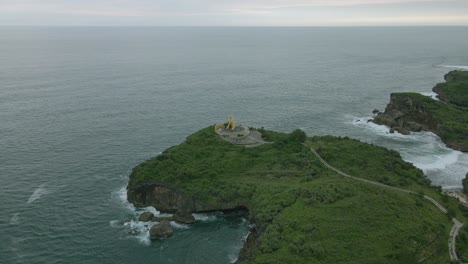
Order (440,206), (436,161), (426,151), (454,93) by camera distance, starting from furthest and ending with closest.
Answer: (454,93)
(426,151)
(436,161)
(440,206)

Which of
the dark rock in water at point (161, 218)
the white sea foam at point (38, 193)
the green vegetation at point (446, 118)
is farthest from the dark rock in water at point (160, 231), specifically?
the green vegetation at point (446, 118)

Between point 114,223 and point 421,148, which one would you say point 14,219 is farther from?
point 421,148

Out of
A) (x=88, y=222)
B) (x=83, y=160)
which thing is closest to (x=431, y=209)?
(x=88, y=222)

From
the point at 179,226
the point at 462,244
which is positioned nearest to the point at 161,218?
the point at 179,226

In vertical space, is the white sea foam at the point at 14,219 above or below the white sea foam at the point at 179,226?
above

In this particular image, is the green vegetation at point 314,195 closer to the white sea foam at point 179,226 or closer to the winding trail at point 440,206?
the winding trail at point 440,206

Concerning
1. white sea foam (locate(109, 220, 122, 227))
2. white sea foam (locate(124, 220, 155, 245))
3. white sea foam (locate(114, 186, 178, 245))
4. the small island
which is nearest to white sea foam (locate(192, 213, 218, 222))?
white sea foam (locate(114, 186, 178, 245))
